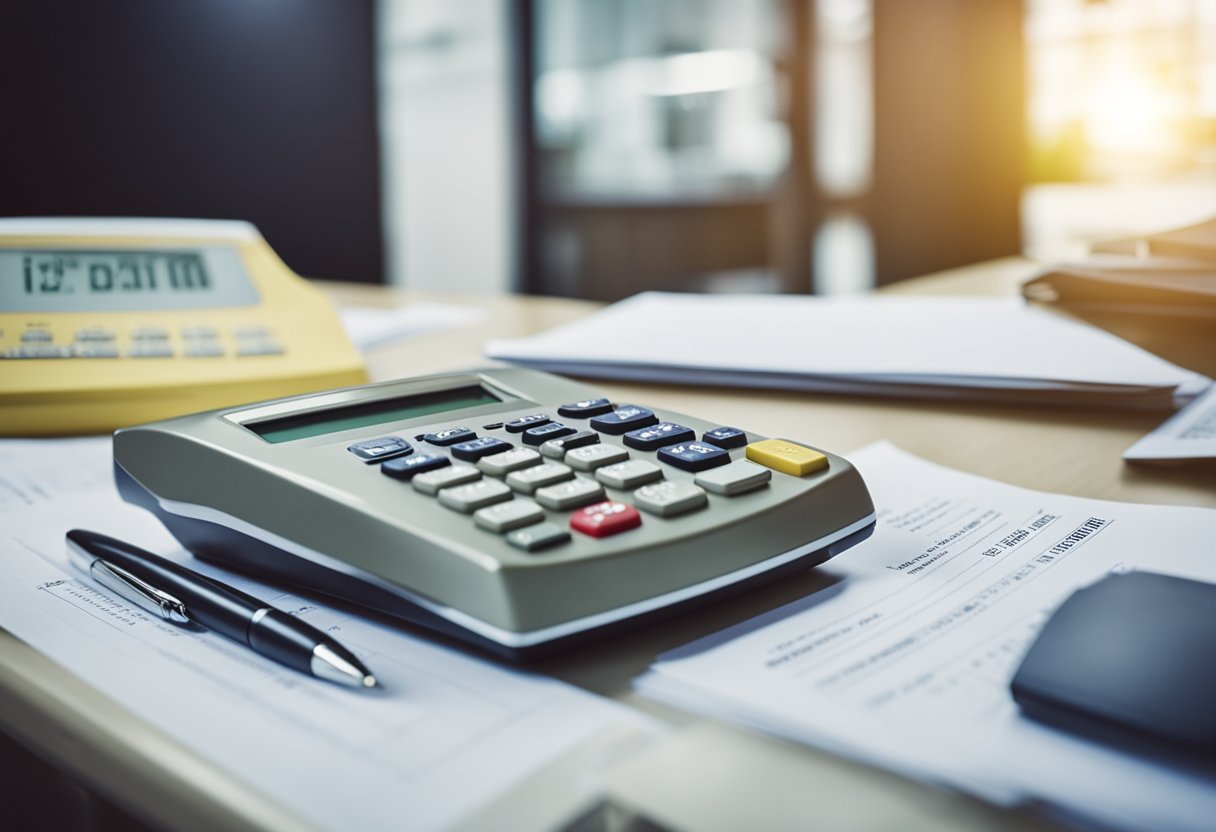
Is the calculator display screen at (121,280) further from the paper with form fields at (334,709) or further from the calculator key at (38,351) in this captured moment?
the paper with form fields at (334,709)

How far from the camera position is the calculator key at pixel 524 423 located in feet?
1.17

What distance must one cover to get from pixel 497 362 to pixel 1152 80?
9.25 ft

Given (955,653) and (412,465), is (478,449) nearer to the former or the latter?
(412,465)

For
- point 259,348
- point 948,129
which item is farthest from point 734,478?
point 948,129

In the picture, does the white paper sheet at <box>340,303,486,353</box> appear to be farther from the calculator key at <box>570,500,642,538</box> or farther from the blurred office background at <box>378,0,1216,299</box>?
the blurred office background at <box>378,0,1216,299</box>

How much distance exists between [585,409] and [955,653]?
171 millimetres

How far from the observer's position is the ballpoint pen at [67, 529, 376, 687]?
254 millimetres

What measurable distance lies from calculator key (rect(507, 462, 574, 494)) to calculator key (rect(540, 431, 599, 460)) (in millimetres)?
19

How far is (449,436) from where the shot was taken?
1.13 feet

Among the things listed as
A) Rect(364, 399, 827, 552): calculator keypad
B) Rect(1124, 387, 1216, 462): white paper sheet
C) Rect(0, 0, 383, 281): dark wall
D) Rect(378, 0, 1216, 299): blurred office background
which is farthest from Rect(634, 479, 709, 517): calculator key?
Rect(378, 0, 1216, 299): blurred office background

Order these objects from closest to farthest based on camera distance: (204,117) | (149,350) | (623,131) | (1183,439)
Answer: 1. (1183,439)
2. (149,350)
3. (204,117)
4. (623,131)

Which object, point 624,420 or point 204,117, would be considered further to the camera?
point 204,117

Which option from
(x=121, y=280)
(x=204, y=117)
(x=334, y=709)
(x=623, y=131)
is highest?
(x=623, y=131)

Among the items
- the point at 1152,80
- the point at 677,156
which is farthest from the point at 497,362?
the point at 677,156
